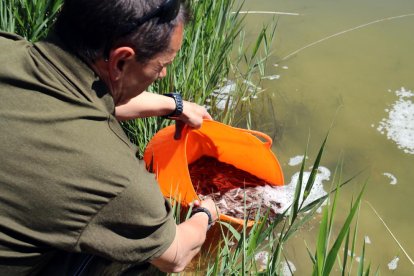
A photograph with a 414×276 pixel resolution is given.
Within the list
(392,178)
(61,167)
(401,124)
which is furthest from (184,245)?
(401,124)

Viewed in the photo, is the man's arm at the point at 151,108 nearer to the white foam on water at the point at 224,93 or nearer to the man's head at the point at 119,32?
the man's head at the point at 119,32

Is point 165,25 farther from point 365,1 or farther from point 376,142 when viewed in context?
point 365,1

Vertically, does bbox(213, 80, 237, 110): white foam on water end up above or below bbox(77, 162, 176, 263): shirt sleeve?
below

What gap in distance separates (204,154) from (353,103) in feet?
3.40

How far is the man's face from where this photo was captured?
134cm

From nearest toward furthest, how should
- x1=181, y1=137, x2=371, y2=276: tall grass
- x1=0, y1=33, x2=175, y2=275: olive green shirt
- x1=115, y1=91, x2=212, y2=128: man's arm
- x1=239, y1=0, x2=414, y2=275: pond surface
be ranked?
x1=0, y1=33, x2=175, y2=275: olive green shirt → x1=181, y1=137, x2=371, y2=276: tall grass → x1=115, y1=91, x2=212, y2=128: man's arm → x1=239, y1=0, x2=414, y2=275: pond surface

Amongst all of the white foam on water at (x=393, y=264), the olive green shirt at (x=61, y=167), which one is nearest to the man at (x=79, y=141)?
the olive green shirt at (x=61, y=167)

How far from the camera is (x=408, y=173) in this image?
2754mm

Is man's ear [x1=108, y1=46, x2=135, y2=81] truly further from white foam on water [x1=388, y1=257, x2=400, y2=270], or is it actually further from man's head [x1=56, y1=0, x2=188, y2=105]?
white foam on water [x1=388, y1=257, x2=400, y2=270]

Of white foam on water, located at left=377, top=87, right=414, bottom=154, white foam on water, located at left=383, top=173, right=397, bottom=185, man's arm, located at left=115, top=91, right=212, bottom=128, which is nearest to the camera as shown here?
man's arm, located at left=115, top=91, right=212, bottom=128

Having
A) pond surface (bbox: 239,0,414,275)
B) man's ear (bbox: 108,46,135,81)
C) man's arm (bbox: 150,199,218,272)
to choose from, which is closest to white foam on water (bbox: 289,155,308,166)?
pond surface (bbox: 239,0,414,275)

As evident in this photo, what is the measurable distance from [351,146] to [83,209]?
1.99 metres

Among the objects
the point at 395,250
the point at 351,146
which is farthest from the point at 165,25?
the point at 351,146

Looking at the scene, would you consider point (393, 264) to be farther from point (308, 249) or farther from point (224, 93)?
point (224, 93)
